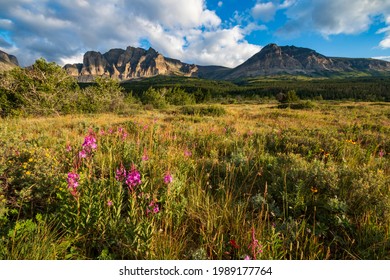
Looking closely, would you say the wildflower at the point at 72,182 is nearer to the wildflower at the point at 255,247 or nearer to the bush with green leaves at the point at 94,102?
the wildflower at the point at 255,247

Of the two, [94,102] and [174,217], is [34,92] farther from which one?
[174,217]

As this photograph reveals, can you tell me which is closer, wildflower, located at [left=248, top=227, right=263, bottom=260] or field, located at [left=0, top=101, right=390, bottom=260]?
wildflower, located at [left=248, top=227, right=263, bottom=260]

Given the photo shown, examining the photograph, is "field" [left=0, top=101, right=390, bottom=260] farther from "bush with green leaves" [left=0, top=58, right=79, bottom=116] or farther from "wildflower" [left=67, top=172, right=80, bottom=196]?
"bush with green leaves" [left=0, top=58, right=79, bottom=116]

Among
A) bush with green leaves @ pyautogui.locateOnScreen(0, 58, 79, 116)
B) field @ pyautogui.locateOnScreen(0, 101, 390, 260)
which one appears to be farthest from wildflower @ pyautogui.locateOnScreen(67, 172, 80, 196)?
bush with green leaves @ pyautogui.locateOnScreen(0, 58, 79, 116)

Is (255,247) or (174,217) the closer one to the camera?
(255,247)

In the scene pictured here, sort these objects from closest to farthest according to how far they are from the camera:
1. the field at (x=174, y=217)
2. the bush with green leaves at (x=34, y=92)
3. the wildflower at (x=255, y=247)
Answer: the wildflower at (x=255, y=247) < the field at (x=174, y=217) < the bush with green leaves at (x=34, y=92)

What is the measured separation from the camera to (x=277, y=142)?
6.04 meters

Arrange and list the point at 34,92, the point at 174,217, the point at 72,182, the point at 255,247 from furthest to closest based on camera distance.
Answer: the point at 34,92 < the point at 174,217 < the point at 72,182 < the point at 255,247

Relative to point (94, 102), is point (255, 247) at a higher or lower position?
lower

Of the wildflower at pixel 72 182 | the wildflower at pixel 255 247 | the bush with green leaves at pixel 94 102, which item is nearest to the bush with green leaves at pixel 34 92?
the bush with green leaves at pixel 94 102

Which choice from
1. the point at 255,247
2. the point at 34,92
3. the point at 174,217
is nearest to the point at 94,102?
the point at 34,92

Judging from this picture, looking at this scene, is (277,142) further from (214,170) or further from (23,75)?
(23,75)

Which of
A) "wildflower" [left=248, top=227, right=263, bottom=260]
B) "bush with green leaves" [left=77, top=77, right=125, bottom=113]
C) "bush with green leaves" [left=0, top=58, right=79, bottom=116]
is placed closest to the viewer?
"wildflower" [left=248, top=227, right=263, bottom=260]

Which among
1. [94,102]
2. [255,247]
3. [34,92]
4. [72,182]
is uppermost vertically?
[34,92]
